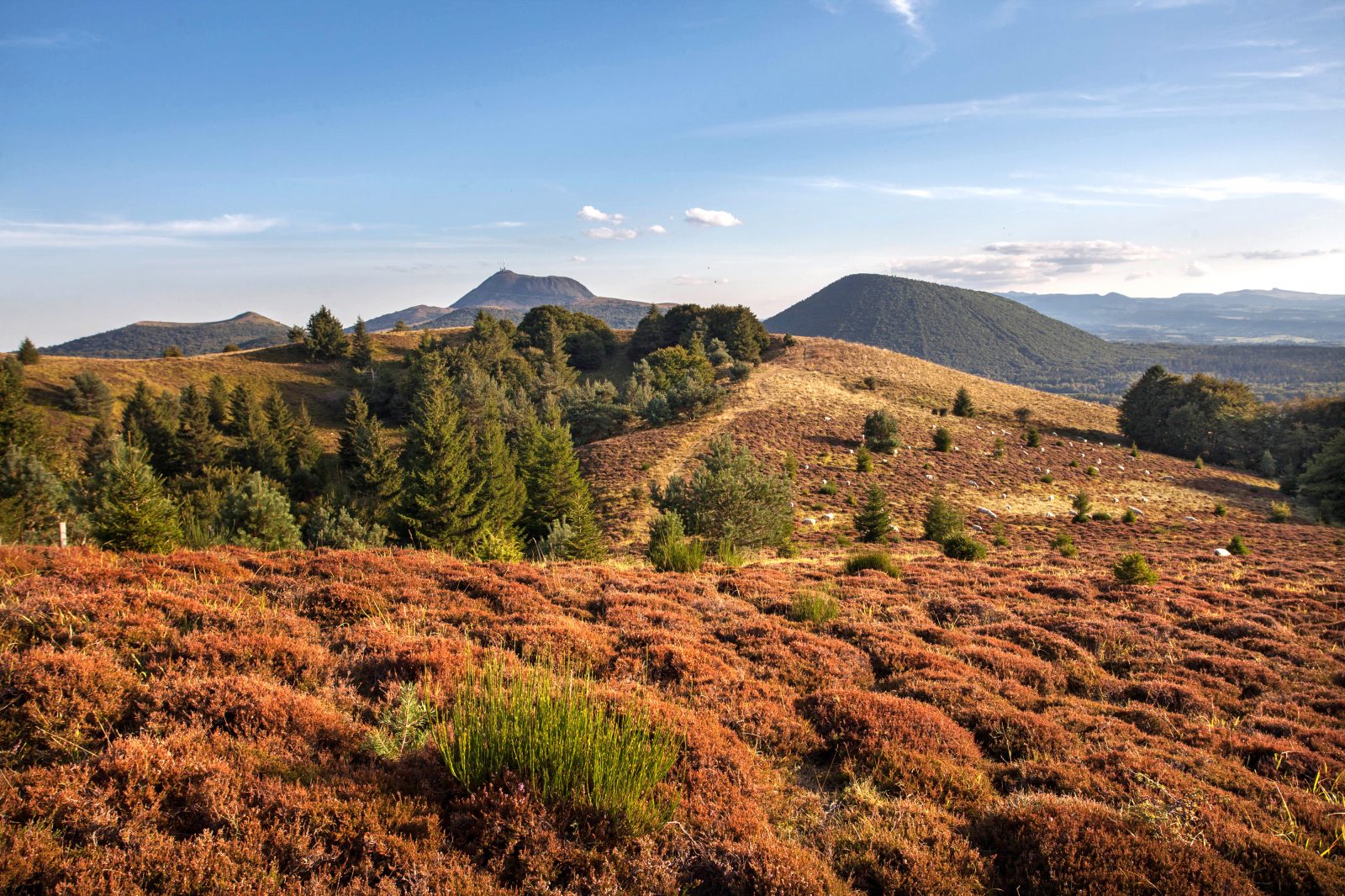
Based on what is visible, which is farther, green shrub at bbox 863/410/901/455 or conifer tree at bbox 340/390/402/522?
green shrub at bbox 863/410/901/455

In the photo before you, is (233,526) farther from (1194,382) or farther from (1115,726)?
(1194,382)

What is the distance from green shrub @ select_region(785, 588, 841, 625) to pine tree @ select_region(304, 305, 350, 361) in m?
76.7

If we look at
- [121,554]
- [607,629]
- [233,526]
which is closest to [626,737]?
[607,629]

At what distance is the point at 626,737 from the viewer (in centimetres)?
361

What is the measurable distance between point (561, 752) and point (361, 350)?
248 ft

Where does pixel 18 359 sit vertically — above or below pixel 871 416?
above

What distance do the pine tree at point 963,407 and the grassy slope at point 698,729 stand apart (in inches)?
1591

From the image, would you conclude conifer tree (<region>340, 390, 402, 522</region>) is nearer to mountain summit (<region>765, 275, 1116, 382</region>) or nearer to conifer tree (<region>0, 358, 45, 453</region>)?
conifer tree (<region>0, 358, 45, 453</region>)

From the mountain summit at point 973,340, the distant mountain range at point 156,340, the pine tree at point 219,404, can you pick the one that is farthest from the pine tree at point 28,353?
the mountain summit at point 973,340

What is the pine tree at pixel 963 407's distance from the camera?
49094 mm

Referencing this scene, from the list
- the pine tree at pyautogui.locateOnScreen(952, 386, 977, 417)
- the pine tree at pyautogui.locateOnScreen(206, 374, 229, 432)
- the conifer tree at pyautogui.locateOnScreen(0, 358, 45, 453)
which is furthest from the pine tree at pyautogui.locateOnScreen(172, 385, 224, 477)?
the pine tree at pyautogui.locateOnScreen(952, 386, 977, 417)

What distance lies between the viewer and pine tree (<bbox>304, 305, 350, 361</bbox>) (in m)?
68.7

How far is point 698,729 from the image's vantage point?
4.60 meters

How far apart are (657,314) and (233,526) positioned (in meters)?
65.4
